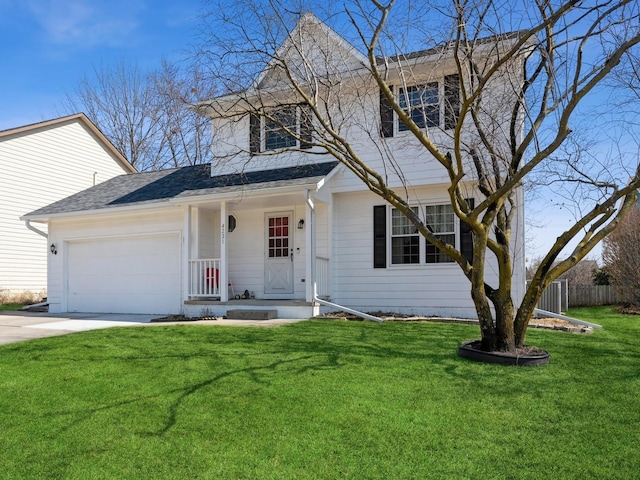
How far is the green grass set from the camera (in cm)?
325

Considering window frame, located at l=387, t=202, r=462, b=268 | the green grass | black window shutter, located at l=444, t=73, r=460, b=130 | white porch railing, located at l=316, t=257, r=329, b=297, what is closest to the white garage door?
white porch railing, located at l=316, t=257, r=329, b=297

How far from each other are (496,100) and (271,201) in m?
Answer: 5.17

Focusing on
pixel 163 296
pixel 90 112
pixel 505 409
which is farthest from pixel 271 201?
pixel 90 112

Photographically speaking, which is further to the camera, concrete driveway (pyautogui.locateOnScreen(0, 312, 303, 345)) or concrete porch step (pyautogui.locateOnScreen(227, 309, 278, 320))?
concrete porch step (pyautogui.locateOnScreen(227, 309, 278, 320))

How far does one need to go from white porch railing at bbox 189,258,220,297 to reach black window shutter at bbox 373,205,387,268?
143 inches

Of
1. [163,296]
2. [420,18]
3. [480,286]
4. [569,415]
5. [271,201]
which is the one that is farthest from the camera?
[163,296]

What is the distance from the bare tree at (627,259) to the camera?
13492 millimetres

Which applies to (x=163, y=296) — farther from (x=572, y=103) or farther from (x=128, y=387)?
(x=572, y=103)

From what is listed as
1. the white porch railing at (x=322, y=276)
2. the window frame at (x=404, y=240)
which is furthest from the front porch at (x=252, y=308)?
the window frame at (x=404, y=240)

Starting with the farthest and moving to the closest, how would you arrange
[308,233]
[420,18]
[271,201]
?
[271,201] < [308,233] < [420,18]

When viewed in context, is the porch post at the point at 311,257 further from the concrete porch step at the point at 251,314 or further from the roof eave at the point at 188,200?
the concrete porch step at the point at 251,314

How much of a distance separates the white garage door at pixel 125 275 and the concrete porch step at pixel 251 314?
206 centimetres

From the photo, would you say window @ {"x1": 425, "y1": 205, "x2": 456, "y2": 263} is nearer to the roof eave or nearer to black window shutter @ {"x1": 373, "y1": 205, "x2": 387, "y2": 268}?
black window shutter @ {"x1": 373, "y1": 205, "x2": 387, "y2": 268}

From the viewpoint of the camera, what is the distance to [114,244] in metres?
12.7
